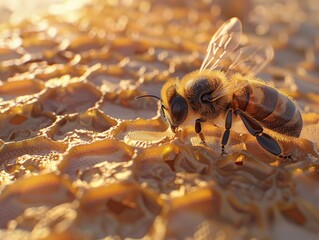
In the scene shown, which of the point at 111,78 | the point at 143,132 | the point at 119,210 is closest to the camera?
the point at 119,210

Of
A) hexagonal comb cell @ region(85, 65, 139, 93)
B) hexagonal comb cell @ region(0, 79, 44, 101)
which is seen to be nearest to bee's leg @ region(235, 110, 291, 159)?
hexagonal comb cell @ region(85, 65, 139, 93)

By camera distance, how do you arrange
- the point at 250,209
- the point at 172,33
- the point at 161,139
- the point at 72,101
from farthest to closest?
the point at 172,33
the point at 72,101
the point at 161,139
the point at 250,209

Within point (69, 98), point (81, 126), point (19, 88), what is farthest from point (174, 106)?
point (19, 88)

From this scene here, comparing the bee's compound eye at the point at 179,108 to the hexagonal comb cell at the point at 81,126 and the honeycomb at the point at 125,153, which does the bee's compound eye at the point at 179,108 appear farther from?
the hexagonal comb cell at the point at 81,126

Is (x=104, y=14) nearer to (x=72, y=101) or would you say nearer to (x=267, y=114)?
(x=72, y=101)

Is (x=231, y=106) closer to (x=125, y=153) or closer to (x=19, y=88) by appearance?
(x=125, y=153)

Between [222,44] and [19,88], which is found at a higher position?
[222,44]

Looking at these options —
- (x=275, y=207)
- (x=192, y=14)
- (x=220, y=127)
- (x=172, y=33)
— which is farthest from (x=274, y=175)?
(x=192, y=14)
